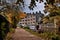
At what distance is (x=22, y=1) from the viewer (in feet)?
8.80

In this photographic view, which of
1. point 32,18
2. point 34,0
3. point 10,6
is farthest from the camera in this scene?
point 32,18

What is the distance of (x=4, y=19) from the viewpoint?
8.55m

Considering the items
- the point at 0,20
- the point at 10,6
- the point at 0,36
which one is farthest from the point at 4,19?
the point at 10,6

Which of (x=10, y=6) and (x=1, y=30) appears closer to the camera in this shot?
(x=10, y=6)

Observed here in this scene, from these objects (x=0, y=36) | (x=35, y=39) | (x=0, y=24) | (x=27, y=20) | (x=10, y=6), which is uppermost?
(x=10, y=6)

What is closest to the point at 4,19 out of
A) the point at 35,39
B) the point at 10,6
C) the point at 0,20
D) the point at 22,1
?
the point at 0,20

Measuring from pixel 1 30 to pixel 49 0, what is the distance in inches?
234

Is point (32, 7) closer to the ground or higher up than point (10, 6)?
higher up

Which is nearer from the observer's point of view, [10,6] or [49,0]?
[49,0]

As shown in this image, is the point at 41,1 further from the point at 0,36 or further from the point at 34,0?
the point at 0,36

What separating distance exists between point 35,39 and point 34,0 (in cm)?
1330

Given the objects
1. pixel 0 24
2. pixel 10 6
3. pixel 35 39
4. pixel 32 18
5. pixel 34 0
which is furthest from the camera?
pixel 32 18

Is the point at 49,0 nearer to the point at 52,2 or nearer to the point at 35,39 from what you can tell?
the point at 52,2

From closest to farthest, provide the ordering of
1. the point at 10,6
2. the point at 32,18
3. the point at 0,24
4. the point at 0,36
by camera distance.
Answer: the point at 10,6
the point at 0,24
the point at 0,36
the point at 32,18
